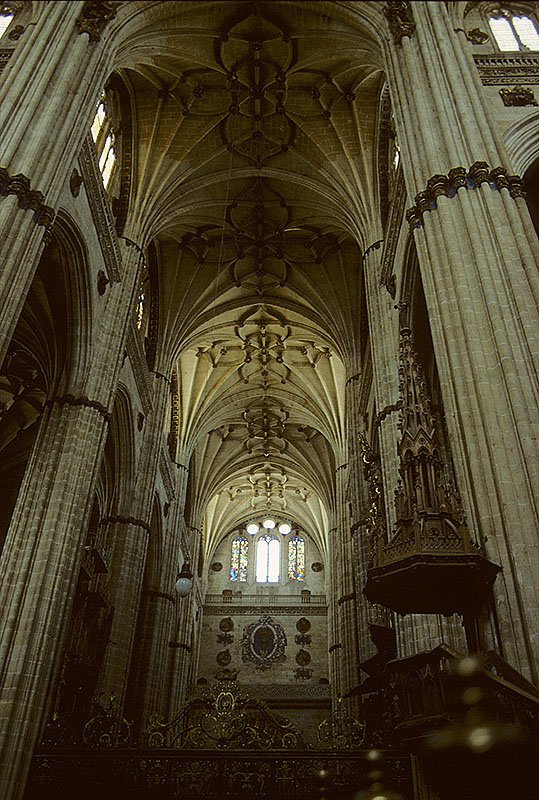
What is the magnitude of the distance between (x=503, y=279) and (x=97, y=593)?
11034mm

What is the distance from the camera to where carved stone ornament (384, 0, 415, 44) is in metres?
12.3

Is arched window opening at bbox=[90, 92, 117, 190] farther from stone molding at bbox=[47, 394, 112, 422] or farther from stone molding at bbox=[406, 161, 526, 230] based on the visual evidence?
stone molding at bbox=[406, 161, 526, 230]

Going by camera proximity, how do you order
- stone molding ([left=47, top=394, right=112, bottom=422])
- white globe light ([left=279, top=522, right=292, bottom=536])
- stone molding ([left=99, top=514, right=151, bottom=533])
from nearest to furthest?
stone molding ([left=47, top=394, right=112, bottom=422]), stone molding ([left=99, top=514, right=151, bottom=533]), white globe light ([left=279, top=522, right=292, bottom=536])

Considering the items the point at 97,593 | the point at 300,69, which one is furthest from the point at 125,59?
the point at 97,593

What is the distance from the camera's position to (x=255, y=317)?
25.7 meters

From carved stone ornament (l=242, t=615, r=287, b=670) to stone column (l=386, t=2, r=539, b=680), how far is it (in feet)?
96.4

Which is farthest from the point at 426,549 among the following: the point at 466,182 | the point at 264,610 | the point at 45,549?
the point at 264,610

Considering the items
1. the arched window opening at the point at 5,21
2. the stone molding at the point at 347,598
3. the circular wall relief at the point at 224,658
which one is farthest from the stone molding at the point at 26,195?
the circular wall relief at the point at 224,658

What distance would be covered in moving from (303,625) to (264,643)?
2.31 m

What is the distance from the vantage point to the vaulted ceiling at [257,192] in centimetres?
1598

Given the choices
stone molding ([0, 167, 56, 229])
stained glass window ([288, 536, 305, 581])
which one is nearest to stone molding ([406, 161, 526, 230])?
stone molding ([0, 167, 56, 229])

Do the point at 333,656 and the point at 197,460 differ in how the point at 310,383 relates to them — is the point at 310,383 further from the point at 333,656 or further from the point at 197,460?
the point at 333,656

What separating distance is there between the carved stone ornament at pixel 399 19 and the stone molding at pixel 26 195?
292 inches

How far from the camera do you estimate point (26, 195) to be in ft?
32.0
